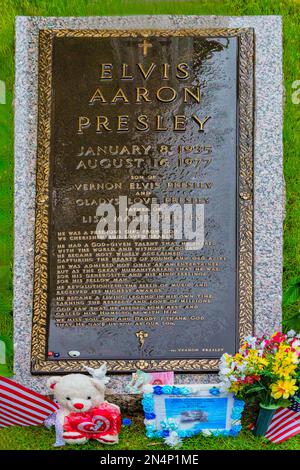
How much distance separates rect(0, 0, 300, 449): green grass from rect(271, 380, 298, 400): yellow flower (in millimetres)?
901

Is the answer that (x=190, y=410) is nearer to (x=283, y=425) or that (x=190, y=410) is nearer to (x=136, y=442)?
(x=136, y=442)

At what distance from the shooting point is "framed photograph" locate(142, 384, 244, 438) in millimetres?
4512

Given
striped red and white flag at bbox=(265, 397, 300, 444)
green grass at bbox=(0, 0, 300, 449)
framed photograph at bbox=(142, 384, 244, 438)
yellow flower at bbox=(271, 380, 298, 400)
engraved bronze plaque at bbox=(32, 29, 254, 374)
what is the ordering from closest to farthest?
yellow flower at bbox=(271, 380, 298, 400)
framed photograph at bbox=(142, 384, 244, 438)
striped red and white flag at bbox=(265, 397, 300, 444)
engraved bronze plaque at bbox=(32, 29, 254, 374)
green grass at bbox=(0, 0, 300, 449)

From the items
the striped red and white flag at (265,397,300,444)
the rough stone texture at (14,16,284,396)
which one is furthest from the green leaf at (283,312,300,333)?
the striped red and white flag at (265,397,300,444)

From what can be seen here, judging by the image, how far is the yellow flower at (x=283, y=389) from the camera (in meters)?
4.29

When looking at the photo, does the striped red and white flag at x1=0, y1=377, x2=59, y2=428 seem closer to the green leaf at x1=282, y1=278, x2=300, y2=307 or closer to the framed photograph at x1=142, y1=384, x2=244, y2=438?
the framed photograph at x1=142, y1=384, x2=244, y2=438

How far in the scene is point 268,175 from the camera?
5121 mm

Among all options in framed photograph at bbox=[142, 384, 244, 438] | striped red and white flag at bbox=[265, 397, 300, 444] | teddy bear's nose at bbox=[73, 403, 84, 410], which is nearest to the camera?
teddy bear's nose at bbox=[73, 403, 84, 410]

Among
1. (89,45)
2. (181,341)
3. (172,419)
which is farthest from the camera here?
(89,45)

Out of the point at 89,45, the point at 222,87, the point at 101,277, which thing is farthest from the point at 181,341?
the point at 89,45

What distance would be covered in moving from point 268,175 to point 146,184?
3.18 ft

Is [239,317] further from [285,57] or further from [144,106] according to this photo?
[285,57]

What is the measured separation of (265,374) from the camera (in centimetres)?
435

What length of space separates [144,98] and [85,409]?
2433 mm
